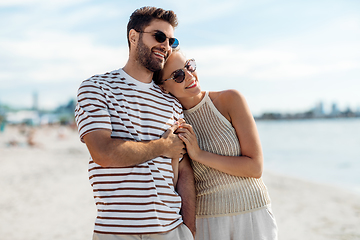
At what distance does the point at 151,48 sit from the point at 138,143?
77cm

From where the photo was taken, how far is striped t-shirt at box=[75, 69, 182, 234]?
2.11 m

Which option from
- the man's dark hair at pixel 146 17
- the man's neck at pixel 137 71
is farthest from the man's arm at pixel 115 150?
the man's dark hair at pixel 146 17

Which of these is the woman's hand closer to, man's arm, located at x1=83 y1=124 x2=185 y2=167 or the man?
the man

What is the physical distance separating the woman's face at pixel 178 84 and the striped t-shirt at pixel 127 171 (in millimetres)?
300

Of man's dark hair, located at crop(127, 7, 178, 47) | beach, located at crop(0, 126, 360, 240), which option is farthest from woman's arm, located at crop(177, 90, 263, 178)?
beach, located at crop(0, 126, 360, 240)

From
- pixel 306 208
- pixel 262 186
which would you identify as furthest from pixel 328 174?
→ pixel 262 186

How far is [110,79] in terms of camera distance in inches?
94.3

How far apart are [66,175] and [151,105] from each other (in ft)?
36.8

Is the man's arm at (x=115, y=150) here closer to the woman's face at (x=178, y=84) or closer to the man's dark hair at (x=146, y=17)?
the woman's face at (x=178, y=84)

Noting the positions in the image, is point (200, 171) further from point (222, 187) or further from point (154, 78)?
point (154, 78)

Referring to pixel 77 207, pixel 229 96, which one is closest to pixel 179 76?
pixel 229 96

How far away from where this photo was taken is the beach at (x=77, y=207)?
7.14 metres

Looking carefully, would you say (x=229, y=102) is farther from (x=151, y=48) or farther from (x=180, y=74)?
(x=151, y=48)

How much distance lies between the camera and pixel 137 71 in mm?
2506
